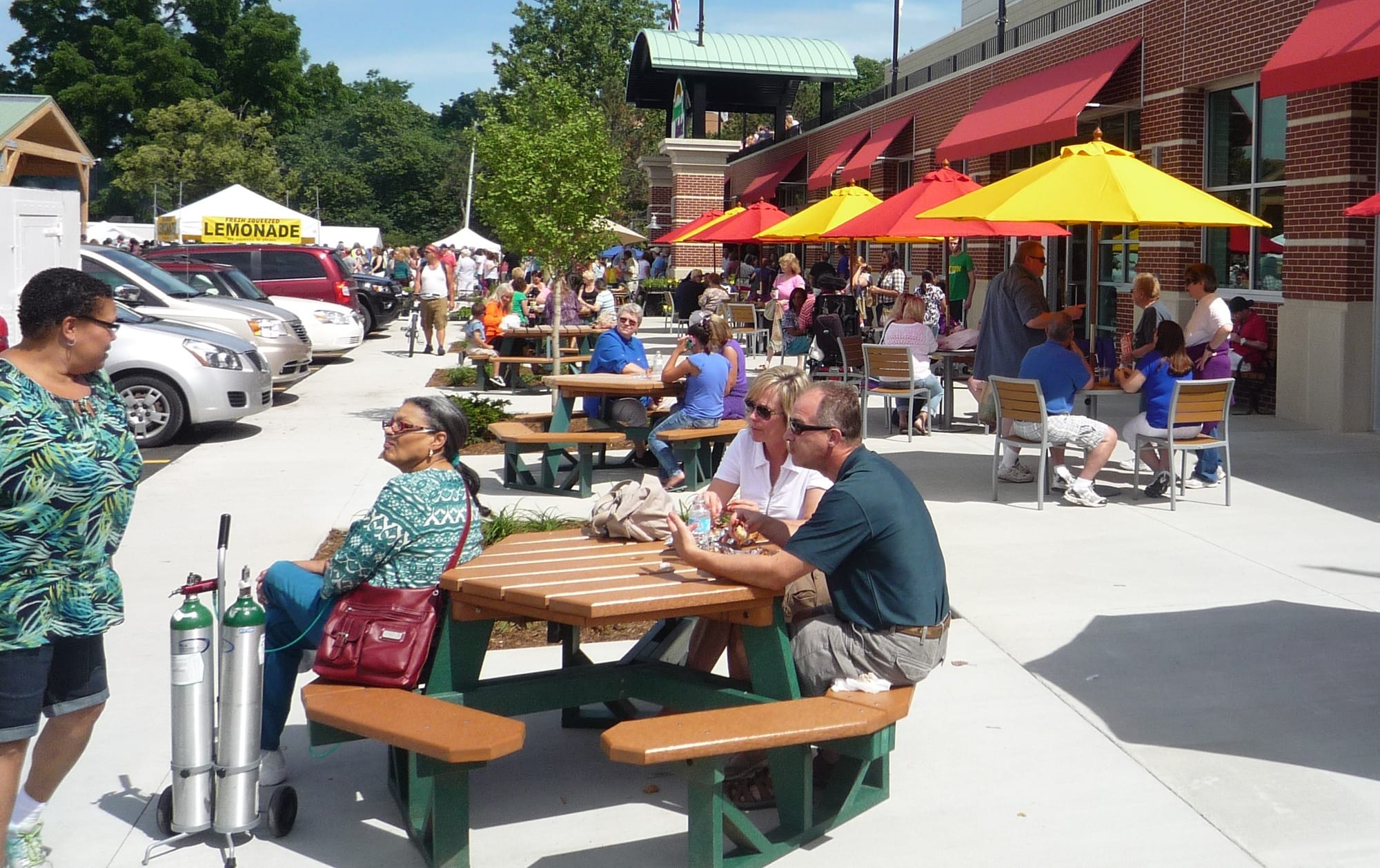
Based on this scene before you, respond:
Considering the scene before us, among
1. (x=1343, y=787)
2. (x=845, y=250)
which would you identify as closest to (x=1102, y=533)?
(x=1343, y=787)

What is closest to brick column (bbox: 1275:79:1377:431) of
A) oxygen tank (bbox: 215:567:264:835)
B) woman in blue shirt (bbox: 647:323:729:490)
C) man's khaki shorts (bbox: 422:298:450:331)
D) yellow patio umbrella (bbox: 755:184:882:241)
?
yellow patio umbrella (bbox: 755:184:882:241)

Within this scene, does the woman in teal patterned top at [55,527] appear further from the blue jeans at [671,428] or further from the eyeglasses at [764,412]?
the blue jeans at [671,428]

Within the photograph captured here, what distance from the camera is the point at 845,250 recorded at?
3331cm

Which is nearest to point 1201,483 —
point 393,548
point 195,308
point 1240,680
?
point 1240,680

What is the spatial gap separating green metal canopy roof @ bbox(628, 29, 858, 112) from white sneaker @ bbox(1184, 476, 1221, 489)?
27977mm

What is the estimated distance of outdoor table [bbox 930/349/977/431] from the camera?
44.1 ft

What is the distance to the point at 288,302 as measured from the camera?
2138cm

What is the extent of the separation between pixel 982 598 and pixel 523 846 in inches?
140

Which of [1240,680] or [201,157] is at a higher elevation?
[201,157]

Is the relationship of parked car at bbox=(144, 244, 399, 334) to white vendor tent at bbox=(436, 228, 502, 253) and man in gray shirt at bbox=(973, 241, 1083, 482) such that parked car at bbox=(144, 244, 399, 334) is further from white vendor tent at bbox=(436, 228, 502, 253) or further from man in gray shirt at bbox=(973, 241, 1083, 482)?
white vendor tent at bbox=(436, 228, 502, 253)

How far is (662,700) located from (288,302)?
1798cm

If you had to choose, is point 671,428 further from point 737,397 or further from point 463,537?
point 463,537

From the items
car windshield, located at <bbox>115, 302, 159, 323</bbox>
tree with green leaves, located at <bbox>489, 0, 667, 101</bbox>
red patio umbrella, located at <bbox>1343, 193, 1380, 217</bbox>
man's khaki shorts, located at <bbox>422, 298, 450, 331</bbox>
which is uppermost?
tree with green leaves, located at <bbox>489, 0, 667, 101</bbox>

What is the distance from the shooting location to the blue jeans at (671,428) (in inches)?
405
